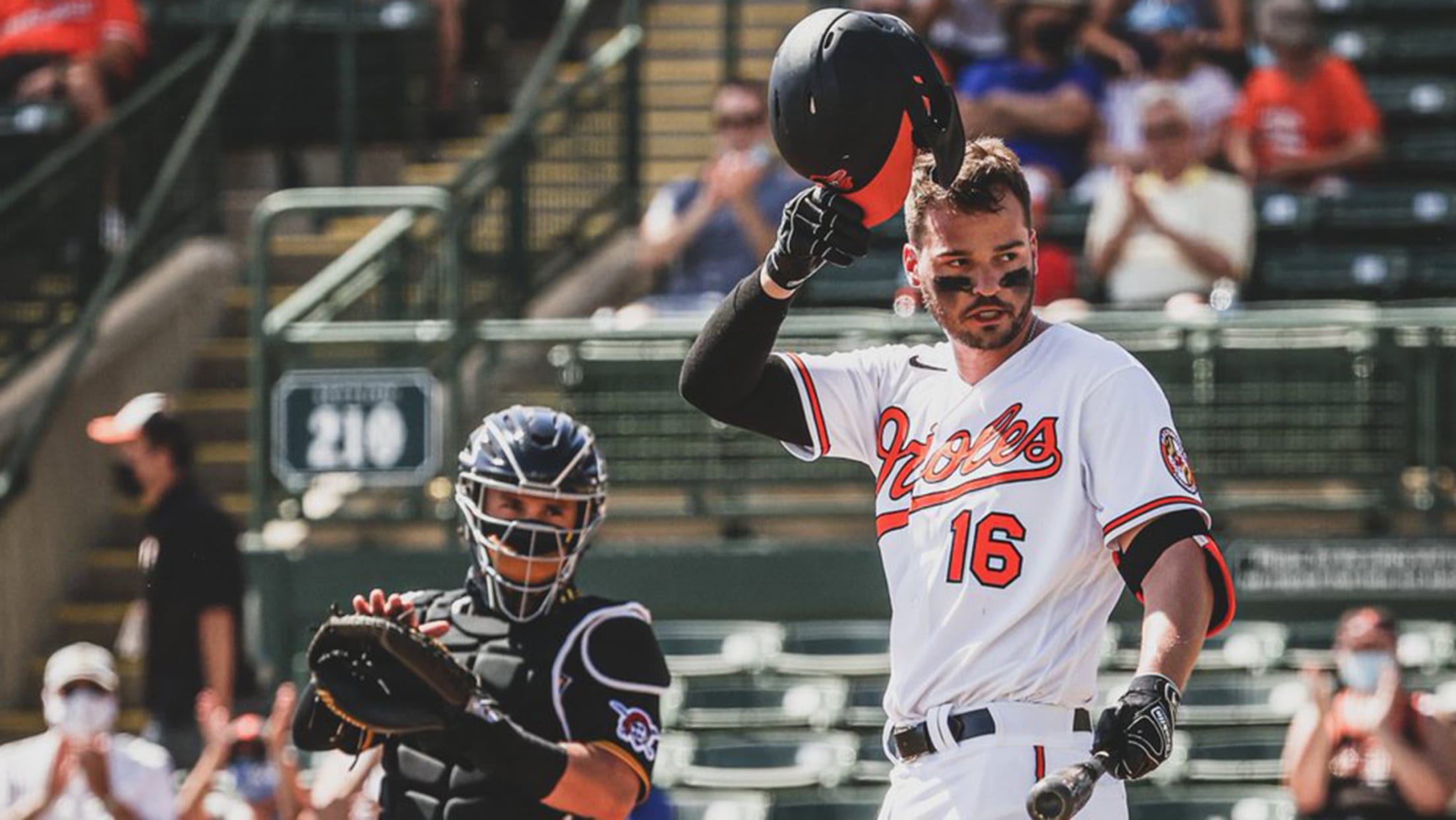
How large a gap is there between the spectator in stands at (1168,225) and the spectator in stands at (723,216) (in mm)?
1355

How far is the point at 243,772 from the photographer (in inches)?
340

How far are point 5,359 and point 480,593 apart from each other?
24.9 feet

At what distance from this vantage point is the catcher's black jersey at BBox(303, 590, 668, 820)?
4.92 meters

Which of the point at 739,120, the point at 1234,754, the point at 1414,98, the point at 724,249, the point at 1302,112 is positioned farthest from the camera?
the point at 1414,98

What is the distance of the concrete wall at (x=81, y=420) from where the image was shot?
11844mm

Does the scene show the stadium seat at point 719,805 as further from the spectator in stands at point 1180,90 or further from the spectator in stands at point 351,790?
the spectator in stands at point 1180,90

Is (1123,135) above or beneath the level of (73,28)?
beneath

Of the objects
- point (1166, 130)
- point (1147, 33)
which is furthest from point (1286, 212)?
point (1147, 33)

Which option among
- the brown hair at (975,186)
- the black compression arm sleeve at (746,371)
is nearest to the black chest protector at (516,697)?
the black compression arm sleeve at (746,371)

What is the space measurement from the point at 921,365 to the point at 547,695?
948mm

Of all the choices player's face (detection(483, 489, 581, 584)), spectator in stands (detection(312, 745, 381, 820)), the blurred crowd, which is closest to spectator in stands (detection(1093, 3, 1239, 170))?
the blurred crowd

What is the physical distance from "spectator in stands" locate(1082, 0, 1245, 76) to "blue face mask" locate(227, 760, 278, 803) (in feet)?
17.6

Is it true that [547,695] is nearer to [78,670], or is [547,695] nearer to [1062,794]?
[1062,794]

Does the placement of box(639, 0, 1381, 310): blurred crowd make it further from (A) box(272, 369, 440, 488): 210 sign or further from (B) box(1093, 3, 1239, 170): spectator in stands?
(A) box(272, 369, 440, 488): 210 sign
